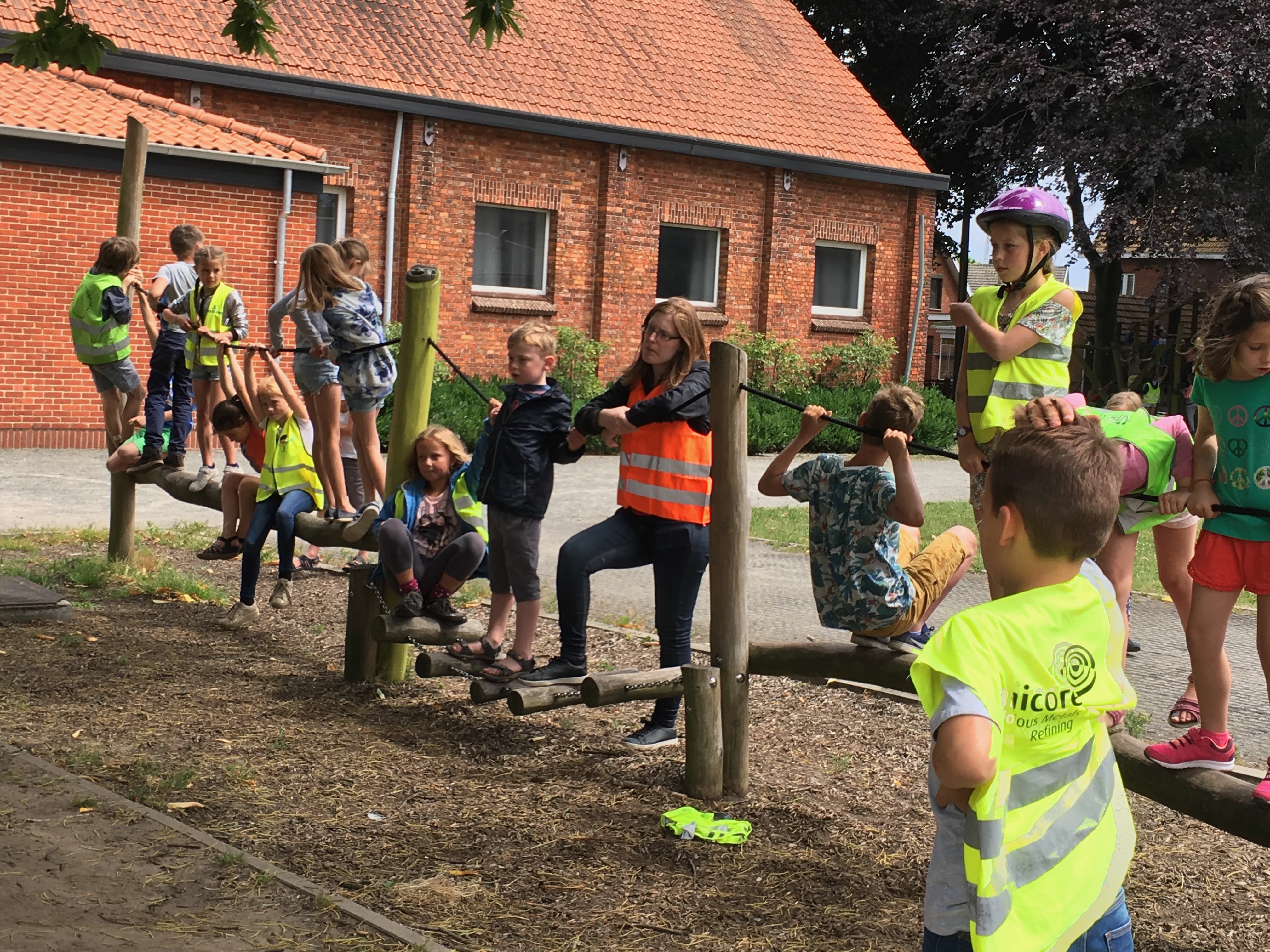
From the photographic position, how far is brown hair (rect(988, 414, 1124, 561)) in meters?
2.53

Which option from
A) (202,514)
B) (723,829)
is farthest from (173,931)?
(202,514)

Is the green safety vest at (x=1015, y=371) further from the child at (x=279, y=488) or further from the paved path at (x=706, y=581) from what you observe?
the child at (x=279, y=488)

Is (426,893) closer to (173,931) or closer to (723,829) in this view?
(173,931)

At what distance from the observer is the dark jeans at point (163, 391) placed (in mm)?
9562

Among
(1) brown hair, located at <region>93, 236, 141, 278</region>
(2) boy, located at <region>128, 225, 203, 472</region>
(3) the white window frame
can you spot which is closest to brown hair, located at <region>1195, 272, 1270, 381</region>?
(2) boy, located at <region>128, 225, 203, 472</region>

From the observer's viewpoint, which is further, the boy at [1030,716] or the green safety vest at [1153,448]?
the green safety vest at [1153,448]

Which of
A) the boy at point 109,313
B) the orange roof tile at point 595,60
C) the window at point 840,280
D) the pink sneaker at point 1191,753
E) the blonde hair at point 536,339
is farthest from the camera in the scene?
the window at point 840,280

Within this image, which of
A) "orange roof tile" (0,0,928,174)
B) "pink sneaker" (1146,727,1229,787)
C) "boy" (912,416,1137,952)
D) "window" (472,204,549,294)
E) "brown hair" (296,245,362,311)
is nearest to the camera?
"boy" (912,416,1137,952)

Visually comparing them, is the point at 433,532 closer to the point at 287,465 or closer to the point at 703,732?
the point at 703,732

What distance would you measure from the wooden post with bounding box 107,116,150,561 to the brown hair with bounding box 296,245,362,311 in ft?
7.76

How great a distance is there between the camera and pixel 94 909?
4113 millimetres

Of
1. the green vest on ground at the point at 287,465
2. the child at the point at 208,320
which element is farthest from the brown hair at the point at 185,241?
the green vest on ground at the point at 287,465

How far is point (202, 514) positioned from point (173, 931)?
29.7 feet

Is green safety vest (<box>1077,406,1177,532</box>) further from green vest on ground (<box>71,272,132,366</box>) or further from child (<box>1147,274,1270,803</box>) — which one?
green vest on ground (<box>71,272,132,366</box>)
